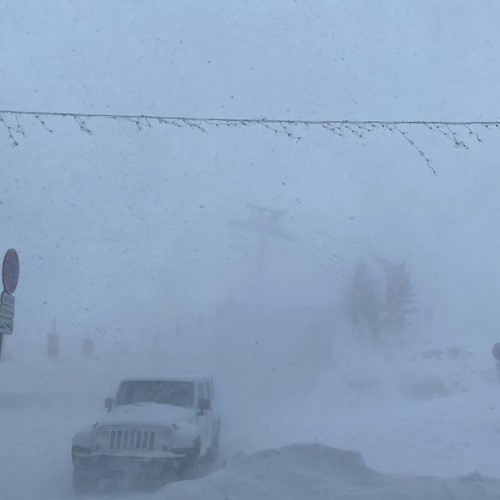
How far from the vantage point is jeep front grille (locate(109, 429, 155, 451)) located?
11.7 m

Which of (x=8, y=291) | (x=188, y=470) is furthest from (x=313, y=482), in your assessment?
(x=8, y=291)

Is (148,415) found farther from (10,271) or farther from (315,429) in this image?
(315,429)

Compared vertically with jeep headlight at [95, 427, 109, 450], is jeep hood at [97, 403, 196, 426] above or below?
above

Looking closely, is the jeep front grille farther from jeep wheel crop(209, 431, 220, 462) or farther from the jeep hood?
jeep wheel crop(209, 431, 220, 462)

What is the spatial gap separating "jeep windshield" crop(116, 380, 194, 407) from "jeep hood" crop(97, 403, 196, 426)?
12.4 inches

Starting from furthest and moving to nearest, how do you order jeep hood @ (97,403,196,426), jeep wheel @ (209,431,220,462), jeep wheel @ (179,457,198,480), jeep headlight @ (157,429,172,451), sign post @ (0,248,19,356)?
jeep wheel @ (209,431,220,462), jeep hood @ (97,403,196,426), jeep headlight @ (157,429,172,451), jeep wheel @ (179,457,198,480), sign post @ (0,248,19,356)

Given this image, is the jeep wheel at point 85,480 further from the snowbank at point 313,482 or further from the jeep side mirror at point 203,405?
the jeep side mirror at point 203,405

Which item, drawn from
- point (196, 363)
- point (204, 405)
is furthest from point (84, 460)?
point (196, 363)

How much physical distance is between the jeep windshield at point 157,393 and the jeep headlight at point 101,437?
5.18 ft

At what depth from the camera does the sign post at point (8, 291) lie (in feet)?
36.6

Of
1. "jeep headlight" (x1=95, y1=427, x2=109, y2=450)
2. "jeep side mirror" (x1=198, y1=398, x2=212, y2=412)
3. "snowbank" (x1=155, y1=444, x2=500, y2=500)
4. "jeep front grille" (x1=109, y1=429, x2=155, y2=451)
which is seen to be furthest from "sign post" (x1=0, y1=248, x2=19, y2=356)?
"jeep side mirror" (x1=198, y1=398, x2=212, y2=412)

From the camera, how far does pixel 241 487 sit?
9289 mm

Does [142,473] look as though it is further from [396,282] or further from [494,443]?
[396,282]

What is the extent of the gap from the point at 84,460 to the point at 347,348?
4040cm
